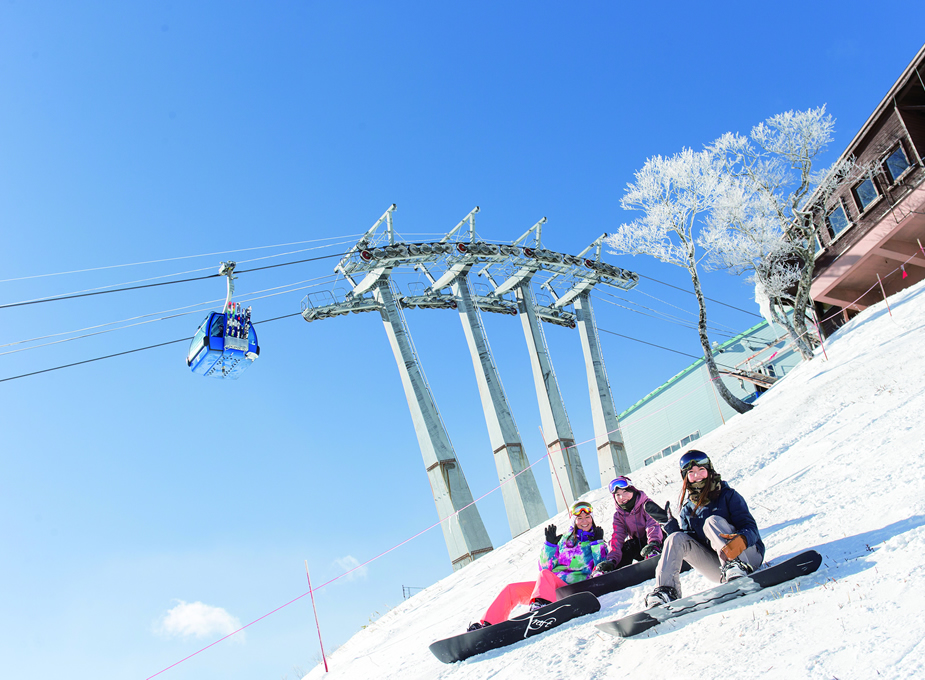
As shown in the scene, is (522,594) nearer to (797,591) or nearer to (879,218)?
(797,591)

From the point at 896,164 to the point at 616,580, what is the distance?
23800 mm

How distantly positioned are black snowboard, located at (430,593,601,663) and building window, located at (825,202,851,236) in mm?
25365

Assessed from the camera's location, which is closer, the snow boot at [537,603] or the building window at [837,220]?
the snow boot at [537,603]

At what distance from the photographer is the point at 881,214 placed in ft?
77.5

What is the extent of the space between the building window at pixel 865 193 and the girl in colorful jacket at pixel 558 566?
2320 cm

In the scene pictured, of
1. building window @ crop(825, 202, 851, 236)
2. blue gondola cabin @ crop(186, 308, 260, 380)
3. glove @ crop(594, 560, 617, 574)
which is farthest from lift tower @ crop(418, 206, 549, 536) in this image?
building window @ crop(825, 202, 851, 236)

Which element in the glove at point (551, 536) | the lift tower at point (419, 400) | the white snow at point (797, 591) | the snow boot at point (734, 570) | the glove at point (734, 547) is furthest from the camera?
the lift tower at point (419, 400)

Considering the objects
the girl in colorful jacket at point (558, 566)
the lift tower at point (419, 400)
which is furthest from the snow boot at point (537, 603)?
the lift tower at point (419, 400)

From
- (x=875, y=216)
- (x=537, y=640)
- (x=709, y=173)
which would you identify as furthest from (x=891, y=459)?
(x=875, y=216)

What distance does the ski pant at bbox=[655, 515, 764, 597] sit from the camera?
518 centimetres

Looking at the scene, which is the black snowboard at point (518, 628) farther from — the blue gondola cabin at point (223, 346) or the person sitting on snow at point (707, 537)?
the blue gondola cabin at point (223, 346)

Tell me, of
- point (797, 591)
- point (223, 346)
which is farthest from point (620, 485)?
point (223, 346)

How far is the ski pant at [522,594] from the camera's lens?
6500 mm

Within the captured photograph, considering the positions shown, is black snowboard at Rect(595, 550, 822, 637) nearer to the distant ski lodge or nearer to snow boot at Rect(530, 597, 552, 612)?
snow boot at Rect(530, 597, 552, 612)
